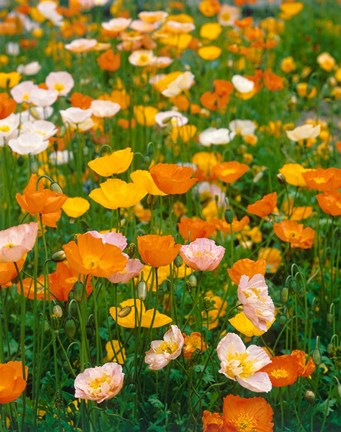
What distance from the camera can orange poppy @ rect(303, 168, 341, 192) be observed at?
2.09m

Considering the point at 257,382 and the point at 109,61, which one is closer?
the point at 257,382

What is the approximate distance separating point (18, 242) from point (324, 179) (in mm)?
833

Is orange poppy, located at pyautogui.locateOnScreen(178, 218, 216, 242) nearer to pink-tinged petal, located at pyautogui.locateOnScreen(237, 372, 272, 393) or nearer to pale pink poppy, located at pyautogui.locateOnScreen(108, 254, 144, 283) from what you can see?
pale pink poppy, located at pyautogui.locateOnScreen(108, 254, 144, 283)

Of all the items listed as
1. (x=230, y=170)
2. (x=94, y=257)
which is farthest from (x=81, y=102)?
(x=94, y=257)

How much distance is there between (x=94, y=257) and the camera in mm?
1604

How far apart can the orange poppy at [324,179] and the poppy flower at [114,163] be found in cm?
46

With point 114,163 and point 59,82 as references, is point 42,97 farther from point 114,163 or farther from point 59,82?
point 114,163

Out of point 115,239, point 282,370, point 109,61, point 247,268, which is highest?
point 115,239

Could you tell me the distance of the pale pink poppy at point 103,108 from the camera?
2.93m

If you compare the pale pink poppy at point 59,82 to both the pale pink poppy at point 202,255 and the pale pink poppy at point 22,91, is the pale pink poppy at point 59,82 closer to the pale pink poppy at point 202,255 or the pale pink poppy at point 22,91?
the pale pink poppy at point 22,91

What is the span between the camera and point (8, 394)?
153 cm

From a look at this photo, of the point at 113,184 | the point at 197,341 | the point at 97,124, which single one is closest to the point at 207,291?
the point at 197,341

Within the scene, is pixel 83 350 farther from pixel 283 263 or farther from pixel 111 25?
pixel 111 25

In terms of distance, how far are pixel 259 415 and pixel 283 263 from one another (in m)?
0.97
